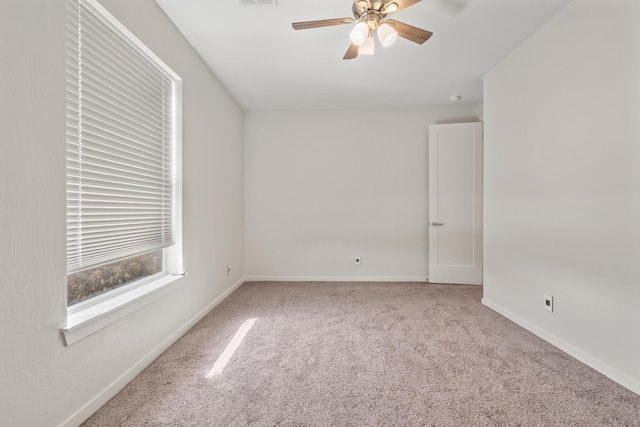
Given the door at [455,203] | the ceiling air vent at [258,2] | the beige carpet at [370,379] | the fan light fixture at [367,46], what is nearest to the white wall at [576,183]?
the beige carpet at [370,379]

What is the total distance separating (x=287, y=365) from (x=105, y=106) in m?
1.95

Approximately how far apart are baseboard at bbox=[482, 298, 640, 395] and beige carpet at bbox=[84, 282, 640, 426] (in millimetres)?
48

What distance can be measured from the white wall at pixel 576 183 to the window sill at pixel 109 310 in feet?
9.70

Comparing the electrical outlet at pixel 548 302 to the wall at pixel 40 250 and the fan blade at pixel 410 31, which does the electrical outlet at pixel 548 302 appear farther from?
the wall at pixel 40 250

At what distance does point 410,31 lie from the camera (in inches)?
69.4

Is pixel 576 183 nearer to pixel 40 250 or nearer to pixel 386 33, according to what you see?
pixel 386 33

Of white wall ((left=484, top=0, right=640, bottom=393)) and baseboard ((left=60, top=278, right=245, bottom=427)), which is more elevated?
white wall ((left=484, top=0, right=640, bottom=393))

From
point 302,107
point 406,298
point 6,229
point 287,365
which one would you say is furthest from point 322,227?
point 6,229

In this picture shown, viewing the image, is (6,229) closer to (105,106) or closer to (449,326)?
(105,106)

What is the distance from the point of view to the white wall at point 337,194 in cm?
395

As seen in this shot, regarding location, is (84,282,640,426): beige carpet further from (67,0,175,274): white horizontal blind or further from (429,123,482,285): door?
(429,123,482,285): door

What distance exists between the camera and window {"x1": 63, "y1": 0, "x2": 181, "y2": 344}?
4.50 feet

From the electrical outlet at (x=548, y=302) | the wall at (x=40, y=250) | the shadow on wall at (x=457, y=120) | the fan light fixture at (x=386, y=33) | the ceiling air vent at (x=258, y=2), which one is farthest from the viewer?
the shadow on wall at (x=457, y=120)

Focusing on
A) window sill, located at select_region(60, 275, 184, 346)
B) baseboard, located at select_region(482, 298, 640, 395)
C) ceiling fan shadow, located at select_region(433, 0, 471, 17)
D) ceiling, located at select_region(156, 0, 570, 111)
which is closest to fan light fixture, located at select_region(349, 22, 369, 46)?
ceiling, located at select_region(156, 0, 570, 111)
